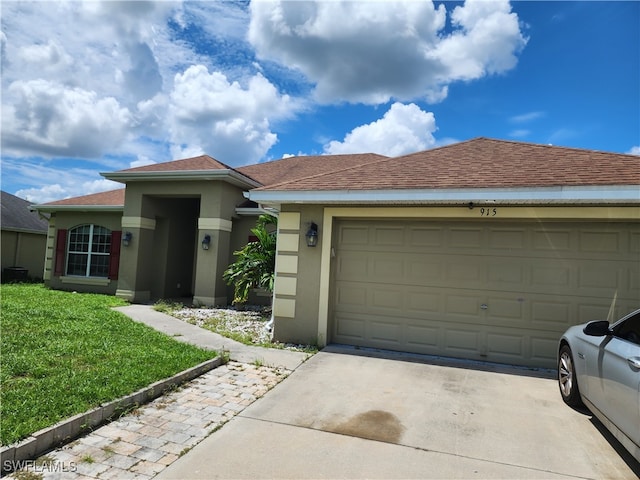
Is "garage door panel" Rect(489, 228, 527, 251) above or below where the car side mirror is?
above

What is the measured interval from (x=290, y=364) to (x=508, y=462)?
3.52m

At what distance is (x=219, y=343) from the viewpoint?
747 centimetres

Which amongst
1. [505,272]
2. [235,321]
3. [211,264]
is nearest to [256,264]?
[235,321]

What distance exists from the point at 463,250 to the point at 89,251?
13.5 meters

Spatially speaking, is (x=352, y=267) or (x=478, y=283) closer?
(x=478, y=283)

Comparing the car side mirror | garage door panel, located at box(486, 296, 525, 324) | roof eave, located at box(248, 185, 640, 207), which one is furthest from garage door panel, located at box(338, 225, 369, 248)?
the car side mirror

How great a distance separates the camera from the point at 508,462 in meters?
3.56

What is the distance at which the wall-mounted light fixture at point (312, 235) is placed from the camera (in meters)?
7.40

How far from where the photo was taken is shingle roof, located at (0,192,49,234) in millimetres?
19075

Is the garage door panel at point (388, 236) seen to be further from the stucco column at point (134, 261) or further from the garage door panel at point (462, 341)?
the stucco column at point (134, 261)

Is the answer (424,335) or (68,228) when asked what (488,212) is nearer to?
(424,335)

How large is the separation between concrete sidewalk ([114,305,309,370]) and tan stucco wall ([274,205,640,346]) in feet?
2.04

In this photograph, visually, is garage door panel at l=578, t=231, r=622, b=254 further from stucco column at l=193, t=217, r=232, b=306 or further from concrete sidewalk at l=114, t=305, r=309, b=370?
stucco column at l=193, t=217, r=232, b=306

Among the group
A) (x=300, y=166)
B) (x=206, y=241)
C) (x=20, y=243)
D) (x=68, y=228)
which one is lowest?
(x=20, y=243)
